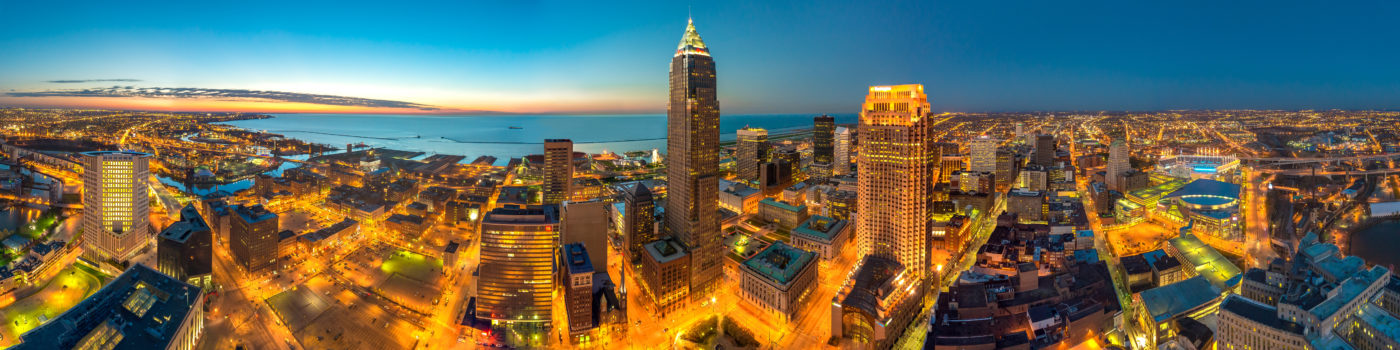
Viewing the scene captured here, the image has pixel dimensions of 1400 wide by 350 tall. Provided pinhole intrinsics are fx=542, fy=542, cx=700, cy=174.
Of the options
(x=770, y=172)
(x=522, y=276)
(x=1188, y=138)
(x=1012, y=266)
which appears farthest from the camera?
(x=1188, y=138)

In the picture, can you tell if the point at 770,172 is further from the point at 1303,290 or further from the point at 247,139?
the point at 247,139

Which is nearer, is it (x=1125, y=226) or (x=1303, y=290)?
(x=1303, y=290)

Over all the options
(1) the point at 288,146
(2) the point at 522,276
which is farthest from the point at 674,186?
(1) the point at 288,146

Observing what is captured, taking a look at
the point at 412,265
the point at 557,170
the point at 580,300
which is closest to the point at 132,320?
the point at 412,265

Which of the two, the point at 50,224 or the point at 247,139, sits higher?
the point at 247,139

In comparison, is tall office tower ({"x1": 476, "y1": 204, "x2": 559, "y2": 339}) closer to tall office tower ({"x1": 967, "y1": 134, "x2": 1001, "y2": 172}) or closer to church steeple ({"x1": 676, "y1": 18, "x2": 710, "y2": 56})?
church steeple ({"x1": 676, "y1": 18, "x2": 710, "y2": 56})

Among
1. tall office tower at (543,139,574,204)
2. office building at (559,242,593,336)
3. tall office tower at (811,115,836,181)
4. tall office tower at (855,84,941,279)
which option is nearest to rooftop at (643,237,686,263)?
office building at (559,242,593,336)

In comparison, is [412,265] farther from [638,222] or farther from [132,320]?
[638,222]
